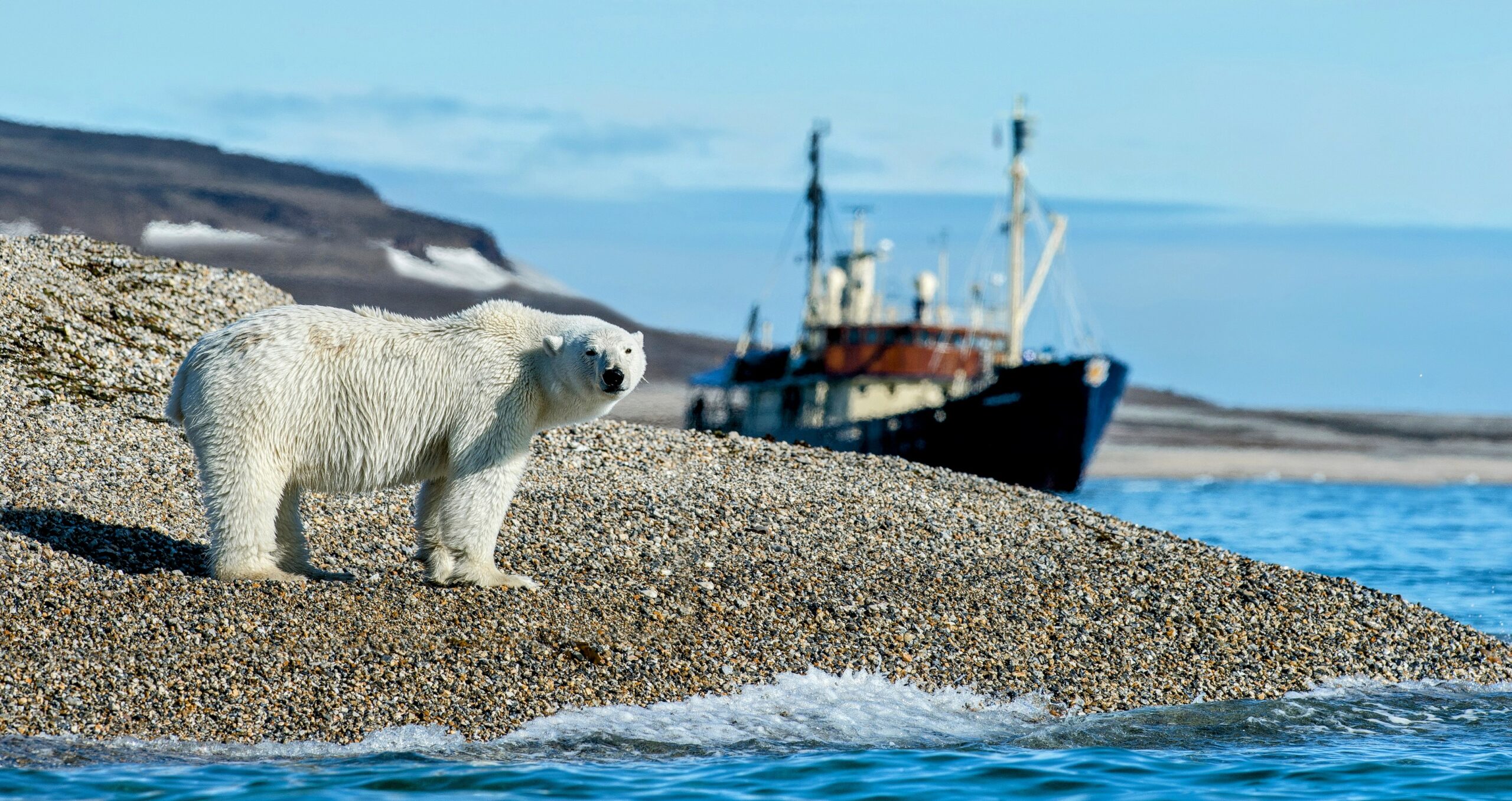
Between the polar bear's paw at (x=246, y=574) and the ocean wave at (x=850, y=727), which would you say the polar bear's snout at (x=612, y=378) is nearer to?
the ocean wave at (x=850, y=727)

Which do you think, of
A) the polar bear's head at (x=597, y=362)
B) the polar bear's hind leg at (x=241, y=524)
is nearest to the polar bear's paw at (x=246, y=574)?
the polar bear's hind leg at (x=241, y=524)

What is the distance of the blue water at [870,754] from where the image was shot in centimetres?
629

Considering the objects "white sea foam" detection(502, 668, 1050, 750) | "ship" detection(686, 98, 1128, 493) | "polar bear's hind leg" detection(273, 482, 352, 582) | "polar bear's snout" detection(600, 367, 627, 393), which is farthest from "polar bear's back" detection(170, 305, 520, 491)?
"ship" detection(686, 98, 1128, 493)

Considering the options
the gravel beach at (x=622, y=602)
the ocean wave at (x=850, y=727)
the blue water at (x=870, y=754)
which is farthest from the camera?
the gravel beach at (x=622, y=602)

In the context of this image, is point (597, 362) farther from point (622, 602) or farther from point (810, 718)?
point (810, 718)

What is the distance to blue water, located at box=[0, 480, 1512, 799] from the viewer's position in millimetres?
6285

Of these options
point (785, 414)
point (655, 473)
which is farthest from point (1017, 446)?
point (655, 473)

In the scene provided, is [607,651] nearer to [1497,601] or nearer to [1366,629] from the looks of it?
[1366,629]

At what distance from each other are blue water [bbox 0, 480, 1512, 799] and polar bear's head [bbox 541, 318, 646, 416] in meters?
1.83

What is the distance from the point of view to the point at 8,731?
666cm

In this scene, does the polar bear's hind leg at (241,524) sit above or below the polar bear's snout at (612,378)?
below

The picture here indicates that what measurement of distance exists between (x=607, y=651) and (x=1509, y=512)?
33.9 metres

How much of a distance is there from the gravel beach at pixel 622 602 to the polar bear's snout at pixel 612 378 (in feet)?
4.39

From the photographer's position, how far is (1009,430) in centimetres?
3775
